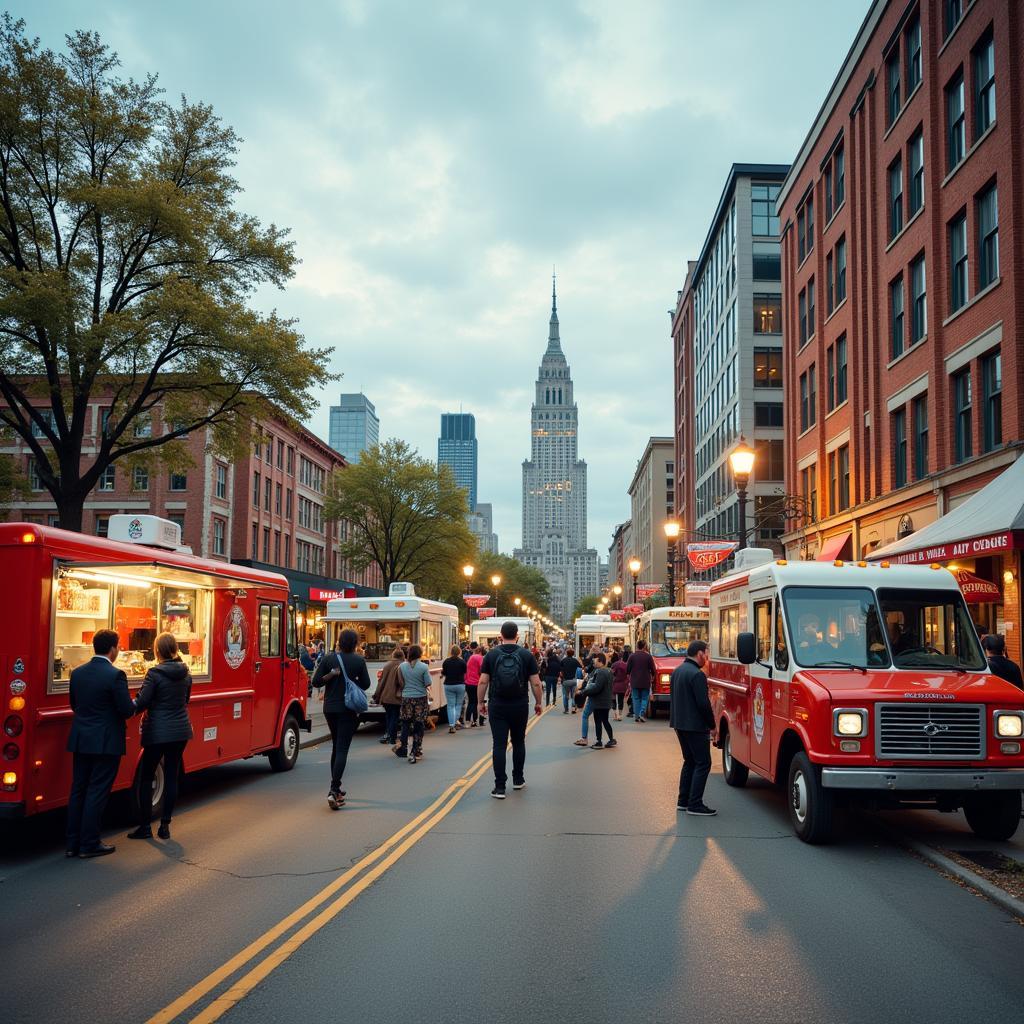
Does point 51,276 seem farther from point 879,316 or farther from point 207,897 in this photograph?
point 879,316

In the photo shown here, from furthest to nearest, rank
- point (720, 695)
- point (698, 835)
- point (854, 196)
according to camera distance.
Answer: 1. point (854, 196)
2. point (720, 695)
3. point (698, 835)

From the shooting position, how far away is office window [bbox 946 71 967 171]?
21.6m

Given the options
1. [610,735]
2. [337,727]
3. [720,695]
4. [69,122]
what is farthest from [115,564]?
[69,122]

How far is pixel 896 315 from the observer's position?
1023 inches

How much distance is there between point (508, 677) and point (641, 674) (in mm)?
12244

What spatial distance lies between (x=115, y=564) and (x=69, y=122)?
17.4 metres

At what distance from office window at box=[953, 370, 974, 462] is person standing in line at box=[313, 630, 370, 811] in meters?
15.4

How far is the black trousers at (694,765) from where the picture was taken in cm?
1075

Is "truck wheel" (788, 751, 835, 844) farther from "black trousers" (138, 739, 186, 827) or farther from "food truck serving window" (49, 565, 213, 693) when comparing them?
"food truck serving window" (49, 565, 213, 693)

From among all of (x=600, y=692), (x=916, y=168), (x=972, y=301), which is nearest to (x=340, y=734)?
(x=600, y=692)

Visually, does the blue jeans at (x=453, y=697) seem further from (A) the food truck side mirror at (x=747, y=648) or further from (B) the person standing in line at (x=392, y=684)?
(A) the food truck side mirror at (x=747, y=648)

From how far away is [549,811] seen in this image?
10.9m

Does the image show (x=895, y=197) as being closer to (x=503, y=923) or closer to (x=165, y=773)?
(x=165, y=773)

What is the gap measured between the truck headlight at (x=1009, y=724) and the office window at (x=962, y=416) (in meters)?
13.6
